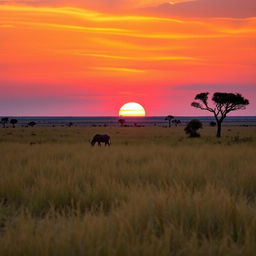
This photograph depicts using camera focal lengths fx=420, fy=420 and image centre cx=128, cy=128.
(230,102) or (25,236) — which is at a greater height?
(230,102)

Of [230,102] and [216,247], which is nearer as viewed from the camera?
[216,247]

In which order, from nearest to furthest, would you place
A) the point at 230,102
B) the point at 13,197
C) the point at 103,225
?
the point at 103,225, the point at 13,197, the point at 230,102

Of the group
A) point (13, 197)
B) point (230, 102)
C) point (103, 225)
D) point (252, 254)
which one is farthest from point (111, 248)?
point (230, 102)

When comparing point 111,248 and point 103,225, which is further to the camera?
point 103,225

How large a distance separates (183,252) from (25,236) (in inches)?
73.8

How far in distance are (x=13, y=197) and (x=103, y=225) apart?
4213 millimetres

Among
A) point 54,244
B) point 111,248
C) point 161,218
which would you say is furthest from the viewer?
point 161,218

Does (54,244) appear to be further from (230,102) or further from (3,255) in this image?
(230,102)

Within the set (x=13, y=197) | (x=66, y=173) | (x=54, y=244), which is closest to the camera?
(x=54, y=244)

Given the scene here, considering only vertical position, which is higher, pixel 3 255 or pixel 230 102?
pixel 230 102

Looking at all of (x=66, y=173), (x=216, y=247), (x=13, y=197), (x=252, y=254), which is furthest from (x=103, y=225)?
(x=66, y=173)

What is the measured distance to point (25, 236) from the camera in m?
5.02

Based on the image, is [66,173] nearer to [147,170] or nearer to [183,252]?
[147,170]

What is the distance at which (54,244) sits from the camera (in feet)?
16.2
